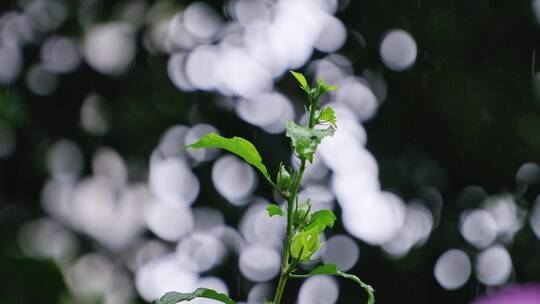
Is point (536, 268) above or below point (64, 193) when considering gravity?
above

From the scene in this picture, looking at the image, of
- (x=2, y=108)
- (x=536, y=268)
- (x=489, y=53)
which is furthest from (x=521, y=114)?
(x=2, y=108)

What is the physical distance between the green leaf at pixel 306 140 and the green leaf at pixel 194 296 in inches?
3.1

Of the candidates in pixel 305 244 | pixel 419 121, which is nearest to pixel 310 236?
pixel 305 244

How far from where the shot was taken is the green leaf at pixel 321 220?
44 centimetres

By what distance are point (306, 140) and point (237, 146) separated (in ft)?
0.24

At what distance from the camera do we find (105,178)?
497 cm

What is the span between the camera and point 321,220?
448 mm

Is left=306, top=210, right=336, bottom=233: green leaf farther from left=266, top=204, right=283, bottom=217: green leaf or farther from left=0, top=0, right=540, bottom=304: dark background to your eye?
left=0, top=0, right=540, bottom=304: dark background

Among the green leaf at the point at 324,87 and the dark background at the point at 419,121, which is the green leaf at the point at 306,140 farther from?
the dark background at the point at 419,121

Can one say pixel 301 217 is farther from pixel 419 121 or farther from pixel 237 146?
pixel 419 121

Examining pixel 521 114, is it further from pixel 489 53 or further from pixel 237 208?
pixel 237 208

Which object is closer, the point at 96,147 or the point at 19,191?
the point at 19,191

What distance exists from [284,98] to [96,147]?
1.20 meters

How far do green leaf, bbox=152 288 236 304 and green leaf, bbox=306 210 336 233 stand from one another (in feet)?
0.21
